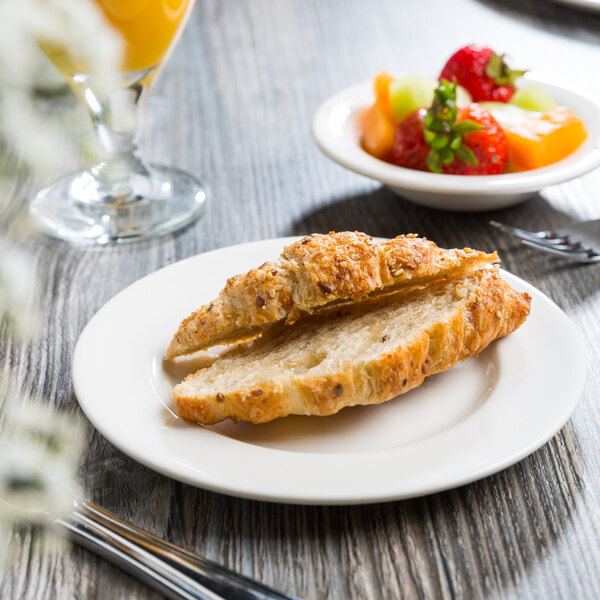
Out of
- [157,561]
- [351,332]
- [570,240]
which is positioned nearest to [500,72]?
[570,240]

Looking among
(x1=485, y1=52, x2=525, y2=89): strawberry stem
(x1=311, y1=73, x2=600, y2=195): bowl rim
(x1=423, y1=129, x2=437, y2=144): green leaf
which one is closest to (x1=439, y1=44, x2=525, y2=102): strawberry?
(x1=485, y1=52, x2=525, y2=89): strawberry stem

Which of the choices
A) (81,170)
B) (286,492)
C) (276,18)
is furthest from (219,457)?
(276,18)

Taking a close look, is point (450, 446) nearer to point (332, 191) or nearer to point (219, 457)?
point (219, 457)

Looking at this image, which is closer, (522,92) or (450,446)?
(450,446)

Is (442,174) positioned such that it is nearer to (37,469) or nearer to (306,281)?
(306,281)

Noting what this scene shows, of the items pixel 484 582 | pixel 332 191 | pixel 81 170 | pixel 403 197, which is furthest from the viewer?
pixel 81 170

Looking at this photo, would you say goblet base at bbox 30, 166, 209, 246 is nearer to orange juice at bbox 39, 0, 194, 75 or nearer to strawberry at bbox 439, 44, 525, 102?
orange juice at bbox 39, 0, 194, 75

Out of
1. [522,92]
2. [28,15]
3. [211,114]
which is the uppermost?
[28,15]

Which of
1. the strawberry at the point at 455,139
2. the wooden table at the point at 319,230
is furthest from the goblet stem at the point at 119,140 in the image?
the strawberry at the point at 455,139
